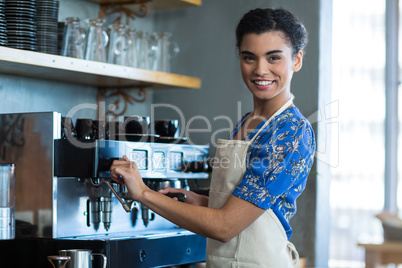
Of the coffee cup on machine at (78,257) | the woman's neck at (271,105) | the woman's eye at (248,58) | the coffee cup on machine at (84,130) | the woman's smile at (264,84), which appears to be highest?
the woman's eye at (248,58)

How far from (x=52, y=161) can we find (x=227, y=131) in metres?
1.04

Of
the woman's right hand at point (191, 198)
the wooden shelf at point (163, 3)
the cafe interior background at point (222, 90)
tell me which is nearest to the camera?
the woman's right hand at point (191, 198)

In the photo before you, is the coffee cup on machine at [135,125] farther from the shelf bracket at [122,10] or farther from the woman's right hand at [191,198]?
the shelf bracket at [122,10]

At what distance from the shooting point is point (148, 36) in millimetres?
2414

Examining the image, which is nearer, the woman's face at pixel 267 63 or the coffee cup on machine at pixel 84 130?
the woman's face at pixel 267 63

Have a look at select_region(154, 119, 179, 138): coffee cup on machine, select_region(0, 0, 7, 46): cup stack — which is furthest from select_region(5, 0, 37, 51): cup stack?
select_region(154, 119, 179, 138): coffee cup on machine

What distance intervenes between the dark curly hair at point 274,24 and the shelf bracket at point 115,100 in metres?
1.17

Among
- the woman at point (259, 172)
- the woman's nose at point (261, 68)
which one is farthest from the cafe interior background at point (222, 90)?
the woman's nose at point (261, 68)

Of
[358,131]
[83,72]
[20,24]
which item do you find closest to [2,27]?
[20,24]

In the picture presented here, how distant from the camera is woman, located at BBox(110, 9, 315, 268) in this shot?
134 centimetres

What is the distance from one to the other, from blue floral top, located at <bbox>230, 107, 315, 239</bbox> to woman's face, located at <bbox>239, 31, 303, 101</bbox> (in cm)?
8

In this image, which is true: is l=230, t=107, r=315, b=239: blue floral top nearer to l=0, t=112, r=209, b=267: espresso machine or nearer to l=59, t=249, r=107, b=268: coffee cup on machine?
l=0, t=112, r=209, b=267: espresso machine

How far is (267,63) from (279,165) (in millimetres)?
256

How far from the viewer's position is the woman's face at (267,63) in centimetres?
142
